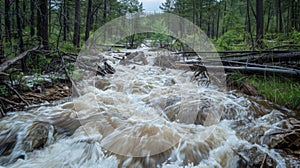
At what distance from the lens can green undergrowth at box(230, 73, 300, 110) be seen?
3.87 meters

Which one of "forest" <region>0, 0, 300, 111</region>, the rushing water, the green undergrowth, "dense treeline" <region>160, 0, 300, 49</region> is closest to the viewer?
the rushing water

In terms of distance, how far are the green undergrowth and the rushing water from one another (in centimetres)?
37

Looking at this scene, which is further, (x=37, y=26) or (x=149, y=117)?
(x=37, y=26)

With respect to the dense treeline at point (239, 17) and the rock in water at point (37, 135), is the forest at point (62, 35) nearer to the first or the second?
the dense treeline at point (239, 17)

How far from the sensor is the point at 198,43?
15.2 meters

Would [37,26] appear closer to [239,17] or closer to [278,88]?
[278,88]

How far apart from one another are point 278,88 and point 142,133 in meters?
3.32

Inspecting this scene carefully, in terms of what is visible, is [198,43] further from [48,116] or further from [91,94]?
[48,116]

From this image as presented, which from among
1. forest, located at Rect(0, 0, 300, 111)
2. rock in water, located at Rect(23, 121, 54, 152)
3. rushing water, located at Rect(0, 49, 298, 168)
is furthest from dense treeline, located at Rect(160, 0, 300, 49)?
rock in water, located at Rect(23, 121, 54, 152)

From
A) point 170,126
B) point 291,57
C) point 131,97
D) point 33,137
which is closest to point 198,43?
point 291,57

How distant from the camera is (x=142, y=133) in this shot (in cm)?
309

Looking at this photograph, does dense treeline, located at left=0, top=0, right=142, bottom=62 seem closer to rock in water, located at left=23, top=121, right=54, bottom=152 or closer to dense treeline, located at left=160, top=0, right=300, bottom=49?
rock in water, located at left=23, top=121, right=54, bottom=152

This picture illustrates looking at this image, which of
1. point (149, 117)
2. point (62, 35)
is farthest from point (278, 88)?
point (62, 35)

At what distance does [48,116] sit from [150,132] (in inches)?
74.8
